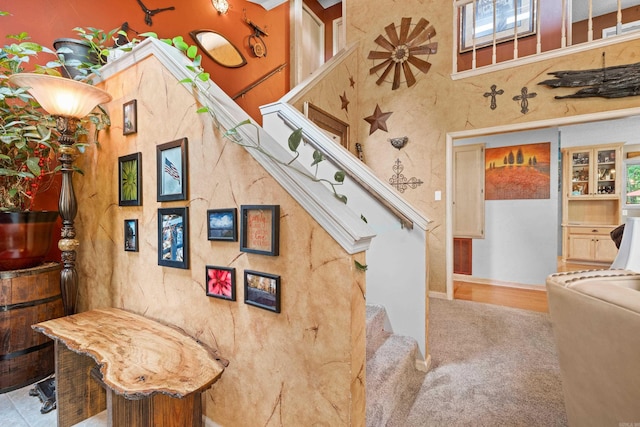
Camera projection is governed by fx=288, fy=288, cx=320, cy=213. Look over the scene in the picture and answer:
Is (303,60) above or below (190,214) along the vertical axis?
above

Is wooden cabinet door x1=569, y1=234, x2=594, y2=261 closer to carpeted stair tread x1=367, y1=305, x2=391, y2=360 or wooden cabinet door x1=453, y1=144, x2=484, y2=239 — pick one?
wooden cabinet door x1=453, y1=144, x2=484, y2=239

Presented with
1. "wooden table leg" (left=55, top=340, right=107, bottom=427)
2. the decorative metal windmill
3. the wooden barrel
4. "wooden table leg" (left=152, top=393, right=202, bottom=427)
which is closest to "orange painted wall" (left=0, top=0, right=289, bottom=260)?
the wooden barrel

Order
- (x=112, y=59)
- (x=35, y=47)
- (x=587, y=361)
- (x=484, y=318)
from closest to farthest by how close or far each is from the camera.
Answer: (x=587, y=361) < (x=35, y=47) < (x=112, y=59) < (x=484, y=318)

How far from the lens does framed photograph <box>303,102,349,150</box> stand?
137 inches

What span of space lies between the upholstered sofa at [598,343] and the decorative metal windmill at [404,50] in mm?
3474

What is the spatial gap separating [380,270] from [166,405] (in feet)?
4.83

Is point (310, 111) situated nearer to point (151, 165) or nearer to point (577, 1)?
point (151, 165)

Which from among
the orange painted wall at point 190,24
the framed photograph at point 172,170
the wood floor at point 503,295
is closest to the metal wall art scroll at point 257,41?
the orange painted wall at point 190,24

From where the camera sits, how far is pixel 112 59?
1.89 metres

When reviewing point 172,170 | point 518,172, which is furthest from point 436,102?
point 172,170

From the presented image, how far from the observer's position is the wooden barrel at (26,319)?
161cm

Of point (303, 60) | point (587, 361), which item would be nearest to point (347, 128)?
point (303, 60)

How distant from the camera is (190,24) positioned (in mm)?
2822

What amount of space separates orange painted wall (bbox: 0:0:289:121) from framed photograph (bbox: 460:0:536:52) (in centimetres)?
251
